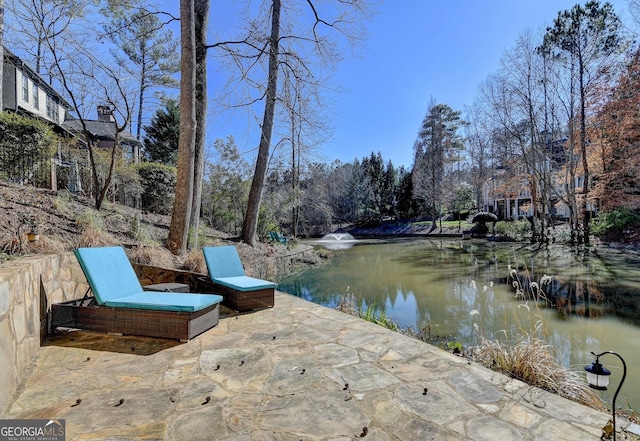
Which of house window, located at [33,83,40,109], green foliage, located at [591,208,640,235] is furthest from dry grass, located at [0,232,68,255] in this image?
green foliage, located at [591,208,640,235]

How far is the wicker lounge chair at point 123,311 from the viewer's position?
2.99 meters

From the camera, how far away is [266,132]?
9.73 metres

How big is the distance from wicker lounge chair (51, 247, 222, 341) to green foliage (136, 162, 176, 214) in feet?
33.2

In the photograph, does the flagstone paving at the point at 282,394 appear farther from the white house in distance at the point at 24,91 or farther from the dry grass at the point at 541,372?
the white house in distance at the point at 24,91

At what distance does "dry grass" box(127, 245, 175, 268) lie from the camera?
16.3 feet

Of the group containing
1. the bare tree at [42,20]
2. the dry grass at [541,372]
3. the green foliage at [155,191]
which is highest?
the bare tree at [42,20]

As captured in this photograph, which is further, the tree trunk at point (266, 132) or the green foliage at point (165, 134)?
the green foliage at point (165, 134)

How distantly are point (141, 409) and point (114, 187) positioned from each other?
11152 mm

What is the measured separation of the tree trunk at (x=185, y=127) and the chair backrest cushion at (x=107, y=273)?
93.1 inches

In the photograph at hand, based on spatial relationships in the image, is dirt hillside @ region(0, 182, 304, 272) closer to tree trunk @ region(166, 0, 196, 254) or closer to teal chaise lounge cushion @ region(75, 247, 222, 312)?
tree trunk @ region(166, 0, 196, 254)

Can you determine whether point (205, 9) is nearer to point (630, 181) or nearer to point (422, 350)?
point (422, 350)

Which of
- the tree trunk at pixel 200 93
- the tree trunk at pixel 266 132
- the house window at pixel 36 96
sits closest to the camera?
the tree trunk at pixel 200 93

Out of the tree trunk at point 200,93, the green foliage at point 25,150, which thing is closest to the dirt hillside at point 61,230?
the tree trunk at point 200,93

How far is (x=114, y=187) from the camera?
1103 cm
